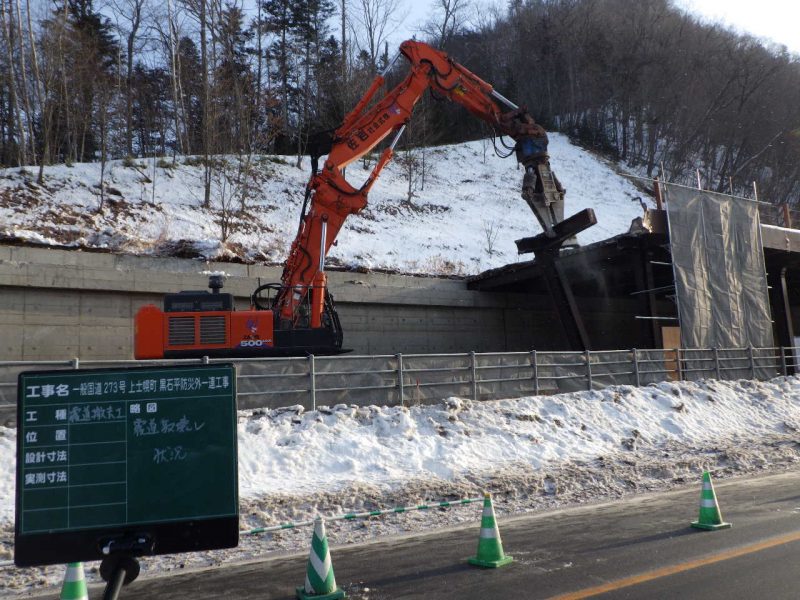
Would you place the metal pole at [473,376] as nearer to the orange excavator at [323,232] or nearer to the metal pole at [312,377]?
the orange excavator at [323,232]

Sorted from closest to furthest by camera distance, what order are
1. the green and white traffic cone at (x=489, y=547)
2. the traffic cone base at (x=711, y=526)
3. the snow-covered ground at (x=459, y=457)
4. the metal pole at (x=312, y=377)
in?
1. the green and white traffic cone at (x=489, y=547)
2. the traffic cone base at (x=711, y=526)
3. the snow-covered ground at (x=459, y=457)
4. the metal pole at (x=312, y=377)

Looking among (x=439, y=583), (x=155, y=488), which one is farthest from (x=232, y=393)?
(x=439, y=583)

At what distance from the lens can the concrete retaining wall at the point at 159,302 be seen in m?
17.1

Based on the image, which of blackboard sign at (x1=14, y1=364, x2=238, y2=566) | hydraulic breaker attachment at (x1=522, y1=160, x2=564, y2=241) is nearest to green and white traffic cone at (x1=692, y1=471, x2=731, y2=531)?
blackboard sign at (x1=14, y1=364, x2=238, y2=566)

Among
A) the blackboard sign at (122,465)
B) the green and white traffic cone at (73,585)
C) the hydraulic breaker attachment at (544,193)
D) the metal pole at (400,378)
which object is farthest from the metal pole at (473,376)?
the green and white traffic cone at (73,585)

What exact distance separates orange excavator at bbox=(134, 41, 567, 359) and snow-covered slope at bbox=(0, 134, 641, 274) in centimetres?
857

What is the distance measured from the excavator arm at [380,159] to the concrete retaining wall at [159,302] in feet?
17.1

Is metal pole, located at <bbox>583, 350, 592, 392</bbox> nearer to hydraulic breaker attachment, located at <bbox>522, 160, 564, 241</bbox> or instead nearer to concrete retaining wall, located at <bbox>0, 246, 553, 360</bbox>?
hydraulic breaker attachment, located at <bbox>522, 160, 564, 241</bbox>

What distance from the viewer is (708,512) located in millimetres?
7867

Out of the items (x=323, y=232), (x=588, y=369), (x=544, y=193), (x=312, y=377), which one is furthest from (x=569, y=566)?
(x=544, y=193)

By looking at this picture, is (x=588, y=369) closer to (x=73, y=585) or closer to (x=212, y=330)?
(x=212, y=330)

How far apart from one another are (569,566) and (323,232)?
35.9ft

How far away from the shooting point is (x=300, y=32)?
5212 centimetres

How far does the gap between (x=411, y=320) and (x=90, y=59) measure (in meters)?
23.0
